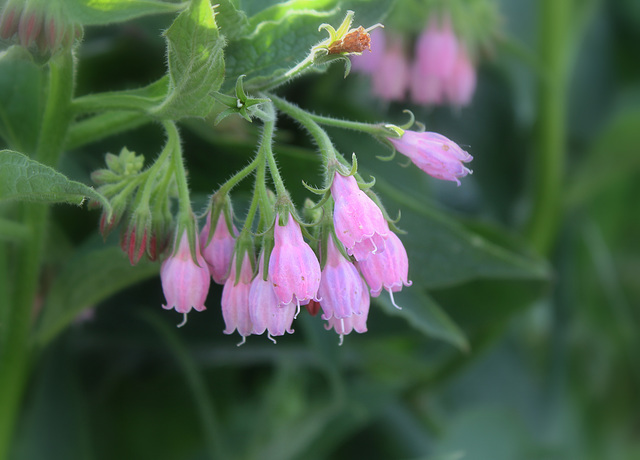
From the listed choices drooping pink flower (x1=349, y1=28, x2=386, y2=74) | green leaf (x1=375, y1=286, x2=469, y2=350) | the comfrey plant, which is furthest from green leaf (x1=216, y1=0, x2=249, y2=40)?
drooping pink flower (x1=349, y1=28, x2=386, y2=74)

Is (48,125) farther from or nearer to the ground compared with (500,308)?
farther from the ground

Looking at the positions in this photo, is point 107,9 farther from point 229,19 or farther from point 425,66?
point 425,66

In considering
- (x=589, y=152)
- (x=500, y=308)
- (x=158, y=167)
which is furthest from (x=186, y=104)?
(x=589, y=152)

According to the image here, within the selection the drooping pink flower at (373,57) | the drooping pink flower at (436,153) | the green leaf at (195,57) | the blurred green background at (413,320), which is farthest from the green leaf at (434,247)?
the drooping pink flower at (373,57)

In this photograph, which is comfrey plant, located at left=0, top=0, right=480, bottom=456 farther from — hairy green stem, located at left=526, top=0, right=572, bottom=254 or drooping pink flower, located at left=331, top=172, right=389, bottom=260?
hairy green stem, located at left=526, top=0, right=572, bottom=254

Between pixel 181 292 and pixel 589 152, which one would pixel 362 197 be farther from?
pixel 589 152

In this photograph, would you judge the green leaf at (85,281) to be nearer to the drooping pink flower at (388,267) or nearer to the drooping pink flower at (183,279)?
the drooping pink flower at (183,279)
